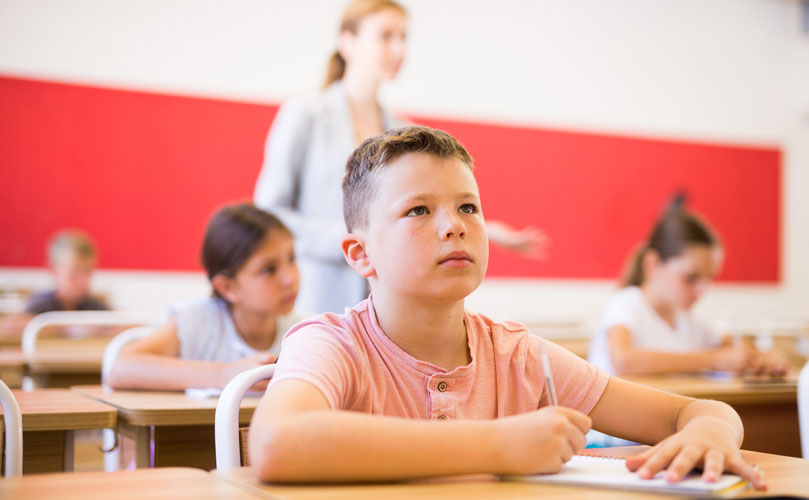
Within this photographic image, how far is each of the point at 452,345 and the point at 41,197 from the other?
420 centimetres

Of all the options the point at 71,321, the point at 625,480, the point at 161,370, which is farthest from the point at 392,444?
the point at 71,321

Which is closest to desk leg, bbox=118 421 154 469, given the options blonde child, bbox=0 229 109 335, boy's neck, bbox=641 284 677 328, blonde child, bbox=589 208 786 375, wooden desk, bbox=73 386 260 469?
wooden desk, bbox=73 386 260 469

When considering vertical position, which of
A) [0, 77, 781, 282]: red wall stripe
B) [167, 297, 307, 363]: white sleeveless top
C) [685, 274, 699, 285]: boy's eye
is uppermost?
[0, 77, 781, 282]: red wall stripe

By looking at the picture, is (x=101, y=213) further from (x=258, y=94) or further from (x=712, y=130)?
(x=712, y=130)

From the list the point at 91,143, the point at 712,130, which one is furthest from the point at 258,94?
the point at 712,130

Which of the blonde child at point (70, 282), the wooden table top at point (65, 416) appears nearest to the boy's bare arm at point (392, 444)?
the wooden table top at point (65, 416)

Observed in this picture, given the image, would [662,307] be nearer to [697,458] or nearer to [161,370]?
[161,370]

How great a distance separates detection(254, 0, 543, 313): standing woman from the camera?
2.47 meters

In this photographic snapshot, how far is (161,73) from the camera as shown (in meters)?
5.08

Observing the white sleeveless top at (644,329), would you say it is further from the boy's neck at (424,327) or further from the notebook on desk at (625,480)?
the notebook on desk at (625,480)

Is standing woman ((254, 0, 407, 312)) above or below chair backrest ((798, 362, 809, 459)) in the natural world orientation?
above

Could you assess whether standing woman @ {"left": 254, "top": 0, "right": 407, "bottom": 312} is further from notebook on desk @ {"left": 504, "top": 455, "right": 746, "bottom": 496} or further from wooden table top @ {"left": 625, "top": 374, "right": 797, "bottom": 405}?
notebook on desk @ {"left": 504, "top": 455, "right": 746, "bottom": 496}

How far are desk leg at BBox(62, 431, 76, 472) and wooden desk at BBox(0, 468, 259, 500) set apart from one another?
0.63m

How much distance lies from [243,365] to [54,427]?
43cm
